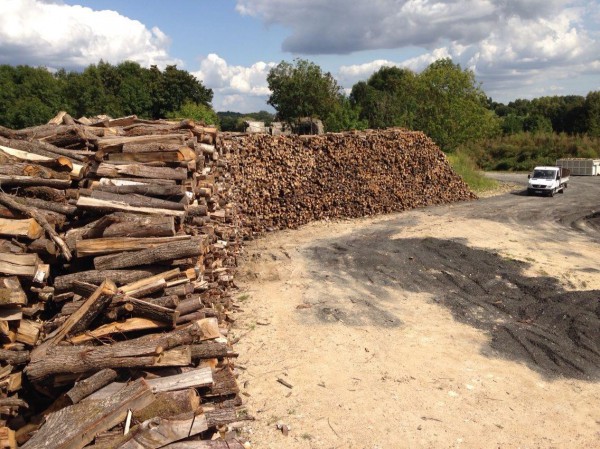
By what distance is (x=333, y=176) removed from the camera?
64.2ft

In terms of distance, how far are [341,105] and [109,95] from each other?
25.7m

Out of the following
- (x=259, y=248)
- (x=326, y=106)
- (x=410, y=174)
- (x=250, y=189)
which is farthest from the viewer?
(x=326, y=106)

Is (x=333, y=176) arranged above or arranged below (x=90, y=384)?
above

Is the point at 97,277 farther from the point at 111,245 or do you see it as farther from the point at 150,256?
the point at 150,256

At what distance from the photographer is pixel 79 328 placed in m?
5.16

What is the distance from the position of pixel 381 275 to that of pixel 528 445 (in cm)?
664

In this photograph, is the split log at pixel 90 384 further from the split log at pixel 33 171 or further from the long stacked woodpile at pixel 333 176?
the long stacked woodpile at pixel 333 176

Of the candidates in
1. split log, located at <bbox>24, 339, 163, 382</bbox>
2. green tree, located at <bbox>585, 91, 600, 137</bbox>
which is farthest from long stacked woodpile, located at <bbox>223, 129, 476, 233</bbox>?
green tree, located at <bbox>585, 91, 600, 137</bbox>

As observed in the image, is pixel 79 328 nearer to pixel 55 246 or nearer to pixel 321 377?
pixel 55 246

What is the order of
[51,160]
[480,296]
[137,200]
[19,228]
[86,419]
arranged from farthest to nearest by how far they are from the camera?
[480,296]
[51,160]
[137,200]
[19,228]
[86,419]

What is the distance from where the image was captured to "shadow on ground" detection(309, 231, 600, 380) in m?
8.68

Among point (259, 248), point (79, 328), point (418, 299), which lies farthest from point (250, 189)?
point (79, 328)

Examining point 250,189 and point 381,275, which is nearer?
point 381,275

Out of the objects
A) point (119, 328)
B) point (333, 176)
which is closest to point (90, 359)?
point (119, 328)
